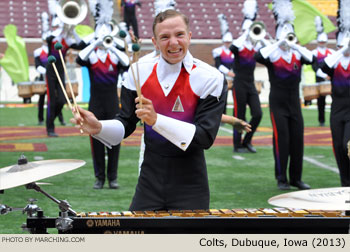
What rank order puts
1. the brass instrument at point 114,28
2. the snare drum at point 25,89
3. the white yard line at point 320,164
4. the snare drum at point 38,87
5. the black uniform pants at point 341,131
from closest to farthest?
the black uniform pants at point 341,131 < the brass instrument at point 114,28 < the white yard line at point 320,164 < the snare drum at point 38,87 < the snare drum at point 25,89

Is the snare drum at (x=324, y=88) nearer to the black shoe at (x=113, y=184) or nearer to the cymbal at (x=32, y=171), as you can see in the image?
the black shoe at (x=113, y=184)

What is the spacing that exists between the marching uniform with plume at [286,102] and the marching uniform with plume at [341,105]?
0.59 metres

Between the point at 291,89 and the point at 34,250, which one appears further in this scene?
the point at 291,89

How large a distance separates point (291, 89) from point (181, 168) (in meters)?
4.30

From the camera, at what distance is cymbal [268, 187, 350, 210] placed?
261cm

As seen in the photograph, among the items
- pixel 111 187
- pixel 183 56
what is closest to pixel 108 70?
pixel 111 187

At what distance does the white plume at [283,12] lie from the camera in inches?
311

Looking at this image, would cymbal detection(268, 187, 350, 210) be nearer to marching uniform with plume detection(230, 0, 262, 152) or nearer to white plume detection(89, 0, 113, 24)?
white plume detection(89, 0, 113, 24)

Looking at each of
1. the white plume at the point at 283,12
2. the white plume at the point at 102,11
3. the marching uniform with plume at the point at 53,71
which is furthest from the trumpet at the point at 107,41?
the white plume at the point at 283,12

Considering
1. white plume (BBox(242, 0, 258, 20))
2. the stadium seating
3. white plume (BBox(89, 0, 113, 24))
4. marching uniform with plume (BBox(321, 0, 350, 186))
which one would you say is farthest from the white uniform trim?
the stadium seating

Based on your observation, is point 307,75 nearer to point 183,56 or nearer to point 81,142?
point 81,142

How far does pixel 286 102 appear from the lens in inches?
288

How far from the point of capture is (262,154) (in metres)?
10.3

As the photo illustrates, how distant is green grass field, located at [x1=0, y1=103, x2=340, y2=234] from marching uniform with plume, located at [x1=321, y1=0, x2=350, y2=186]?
2.53 ft
